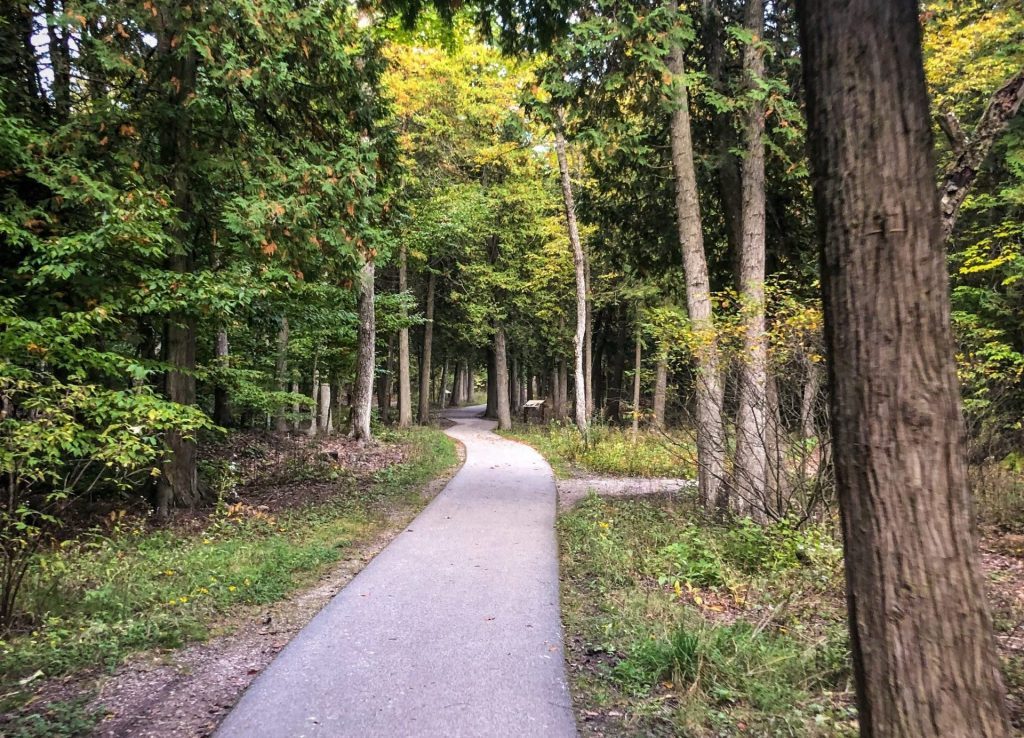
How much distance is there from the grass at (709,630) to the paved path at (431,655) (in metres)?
0.30

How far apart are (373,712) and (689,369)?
662cm

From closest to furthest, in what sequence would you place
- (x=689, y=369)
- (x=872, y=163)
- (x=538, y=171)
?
(x=872, y=163) < (x=689, y=369) < (x=538, y=171)

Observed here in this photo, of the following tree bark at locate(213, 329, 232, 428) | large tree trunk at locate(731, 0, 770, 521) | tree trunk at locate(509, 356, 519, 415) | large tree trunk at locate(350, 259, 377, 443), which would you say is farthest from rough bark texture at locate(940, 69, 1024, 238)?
tree trunk at locate(509, 356, 519, 415)

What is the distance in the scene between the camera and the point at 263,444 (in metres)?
14.8

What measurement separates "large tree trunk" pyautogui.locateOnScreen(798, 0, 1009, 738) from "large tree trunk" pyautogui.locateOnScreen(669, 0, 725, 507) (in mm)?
5814

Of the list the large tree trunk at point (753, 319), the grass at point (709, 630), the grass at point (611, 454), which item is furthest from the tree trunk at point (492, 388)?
the grass at point (709, 630)

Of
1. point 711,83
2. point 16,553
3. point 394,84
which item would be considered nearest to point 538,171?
point 394,84

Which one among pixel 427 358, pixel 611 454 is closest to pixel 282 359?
pixel 611 454

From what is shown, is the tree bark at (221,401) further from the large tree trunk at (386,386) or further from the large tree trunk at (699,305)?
the large tree trunk at (386,386)

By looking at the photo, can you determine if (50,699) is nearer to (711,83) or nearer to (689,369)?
(689,369)

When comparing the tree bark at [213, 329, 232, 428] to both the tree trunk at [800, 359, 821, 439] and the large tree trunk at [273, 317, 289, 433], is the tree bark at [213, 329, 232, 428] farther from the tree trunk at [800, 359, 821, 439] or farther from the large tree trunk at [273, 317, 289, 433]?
the tree trunk at [800, 359, 821, 439]

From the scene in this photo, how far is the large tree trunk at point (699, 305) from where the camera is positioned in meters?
8.16

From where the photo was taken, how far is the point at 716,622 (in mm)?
4988

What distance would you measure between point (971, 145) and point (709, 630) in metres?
4.03
